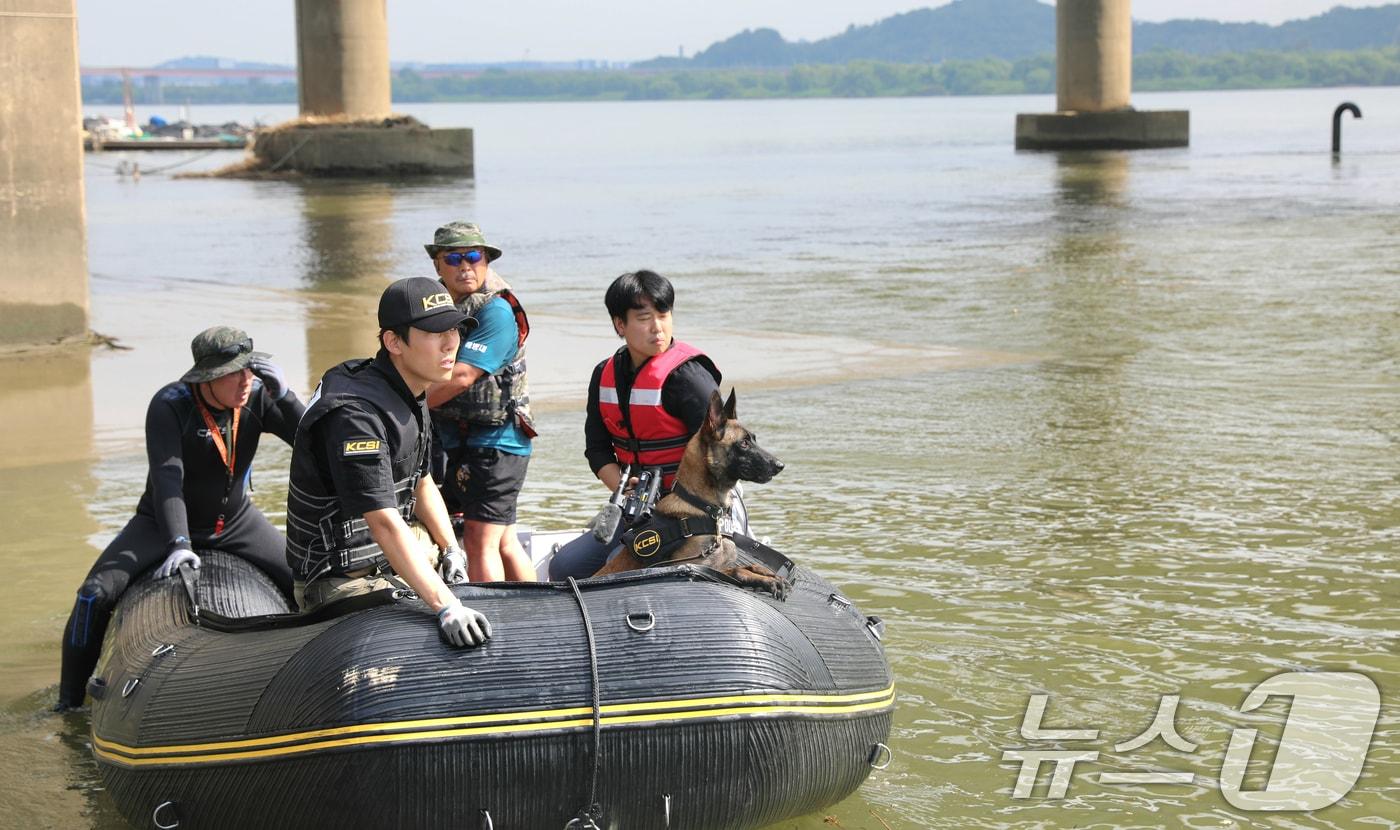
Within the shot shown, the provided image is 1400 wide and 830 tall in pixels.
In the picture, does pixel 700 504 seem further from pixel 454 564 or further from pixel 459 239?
pixel 459 239

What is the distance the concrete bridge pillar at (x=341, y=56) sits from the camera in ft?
168

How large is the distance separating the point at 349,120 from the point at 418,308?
157 feet

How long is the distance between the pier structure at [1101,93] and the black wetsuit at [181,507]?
59.6 meters

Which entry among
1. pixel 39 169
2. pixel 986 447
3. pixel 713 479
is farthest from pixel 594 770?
pixel 39 169

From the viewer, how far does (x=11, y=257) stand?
14438mm

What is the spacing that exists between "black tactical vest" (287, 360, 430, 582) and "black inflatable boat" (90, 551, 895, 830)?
24cm

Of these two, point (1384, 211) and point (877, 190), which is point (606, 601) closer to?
point (1384, 211)

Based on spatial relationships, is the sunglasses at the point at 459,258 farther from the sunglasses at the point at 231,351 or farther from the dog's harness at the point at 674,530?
the dog's harness at the point at 674,530

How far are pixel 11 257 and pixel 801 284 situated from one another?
10212mm

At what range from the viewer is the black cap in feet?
16.2

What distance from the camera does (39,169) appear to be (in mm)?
14500

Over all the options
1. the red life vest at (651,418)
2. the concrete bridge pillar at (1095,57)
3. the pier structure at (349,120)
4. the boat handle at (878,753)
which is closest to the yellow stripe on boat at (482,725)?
the boat handle at (878,753)

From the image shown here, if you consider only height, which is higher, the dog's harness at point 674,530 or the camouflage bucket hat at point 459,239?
the camouflage bucket hat at point 459,239

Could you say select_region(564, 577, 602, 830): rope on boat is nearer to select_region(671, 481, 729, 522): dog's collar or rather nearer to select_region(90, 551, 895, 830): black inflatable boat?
select_region(90, 551, 895, 830): black inflatable boat
